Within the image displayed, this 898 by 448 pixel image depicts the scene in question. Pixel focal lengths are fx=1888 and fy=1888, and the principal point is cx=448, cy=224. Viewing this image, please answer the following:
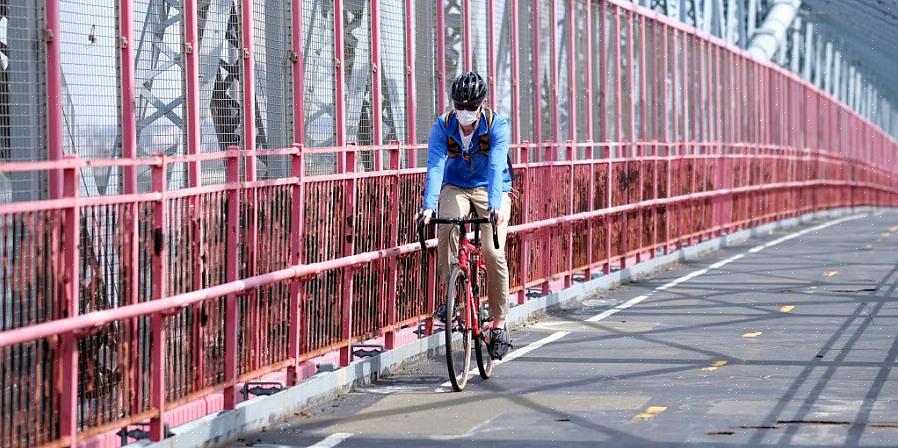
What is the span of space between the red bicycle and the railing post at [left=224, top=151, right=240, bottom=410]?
1.76m

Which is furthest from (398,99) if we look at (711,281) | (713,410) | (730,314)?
(711,281)

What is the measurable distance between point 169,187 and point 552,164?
27.0 ft

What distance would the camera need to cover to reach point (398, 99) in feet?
49.5

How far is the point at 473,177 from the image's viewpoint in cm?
1245

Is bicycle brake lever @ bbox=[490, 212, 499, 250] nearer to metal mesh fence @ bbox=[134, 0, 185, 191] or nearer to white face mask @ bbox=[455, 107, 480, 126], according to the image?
white face mask @ bbox=[455, 107, 480, 126]

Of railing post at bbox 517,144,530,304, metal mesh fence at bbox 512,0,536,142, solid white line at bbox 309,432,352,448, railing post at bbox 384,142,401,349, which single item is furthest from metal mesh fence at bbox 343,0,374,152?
metal mesh fence at bbox 512,0,536,142

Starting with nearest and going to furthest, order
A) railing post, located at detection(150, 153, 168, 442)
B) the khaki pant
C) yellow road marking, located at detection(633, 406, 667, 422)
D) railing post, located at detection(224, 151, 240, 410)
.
→ railing post, located at detection(150, 153, 168, 442) → railing post, located at detection(224, 151, 240, 410) → yellow road marking, located at detection(633, 406, 667, 422) → the khaki pant

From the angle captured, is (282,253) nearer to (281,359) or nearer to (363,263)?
(281,359)

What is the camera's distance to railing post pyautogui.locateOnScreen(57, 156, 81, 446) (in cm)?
805

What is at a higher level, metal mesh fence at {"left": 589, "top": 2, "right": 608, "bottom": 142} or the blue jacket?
metal mesh fence at {"left": 589, "top": 2, "right": 608, "bottom": 142}

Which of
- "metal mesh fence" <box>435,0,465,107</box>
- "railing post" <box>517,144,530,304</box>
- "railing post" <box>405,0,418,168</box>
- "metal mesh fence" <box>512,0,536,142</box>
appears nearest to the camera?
"railing post" <box>405,0,418,168</box>

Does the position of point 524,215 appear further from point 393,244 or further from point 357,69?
point 393,244

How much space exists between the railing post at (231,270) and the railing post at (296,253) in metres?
0.99

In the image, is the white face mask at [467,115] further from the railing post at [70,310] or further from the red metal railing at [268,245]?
the railing post at [70,310]
